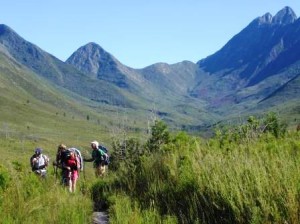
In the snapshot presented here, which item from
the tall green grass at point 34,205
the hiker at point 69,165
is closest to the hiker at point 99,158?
the hiker at point 69,165

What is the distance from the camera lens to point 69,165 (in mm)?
17359

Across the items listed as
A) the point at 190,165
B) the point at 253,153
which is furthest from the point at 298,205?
the point at 190,165

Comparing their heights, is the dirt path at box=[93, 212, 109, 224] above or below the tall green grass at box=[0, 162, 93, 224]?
below

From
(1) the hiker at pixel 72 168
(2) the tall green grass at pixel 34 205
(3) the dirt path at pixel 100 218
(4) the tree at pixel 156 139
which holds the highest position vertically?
(4) the tree at pixel 156 139

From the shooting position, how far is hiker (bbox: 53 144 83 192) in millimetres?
16750

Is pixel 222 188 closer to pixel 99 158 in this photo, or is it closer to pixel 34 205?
pixel 34 205

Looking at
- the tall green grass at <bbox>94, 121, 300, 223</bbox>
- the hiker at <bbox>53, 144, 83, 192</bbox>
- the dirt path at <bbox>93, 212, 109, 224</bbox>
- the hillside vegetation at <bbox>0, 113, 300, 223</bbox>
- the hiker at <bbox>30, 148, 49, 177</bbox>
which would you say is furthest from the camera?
the hiker at <bbox>30, 148, 49, 177</bbox>

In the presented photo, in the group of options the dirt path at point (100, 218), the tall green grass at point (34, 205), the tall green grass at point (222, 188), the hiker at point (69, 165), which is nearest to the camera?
the tall green grass at point (222, 188)

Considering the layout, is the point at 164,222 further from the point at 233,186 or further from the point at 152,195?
the point at 152,195

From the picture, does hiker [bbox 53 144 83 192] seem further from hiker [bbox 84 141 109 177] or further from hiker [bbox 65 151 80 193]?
hiker [bbox 84 141 109 177]

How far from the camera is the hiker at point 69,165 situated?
16750mm

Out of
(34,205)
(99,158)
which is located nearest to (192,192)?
(34,205)

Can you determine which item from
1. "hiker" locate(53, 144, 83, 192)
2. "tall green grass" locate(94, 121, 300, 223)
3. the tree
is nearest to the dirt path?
"tall green grass" locate(94, 121, 300, 223)

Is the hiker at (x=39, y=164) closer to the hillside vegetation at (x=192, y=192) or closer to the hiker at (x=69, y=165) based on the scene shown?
the hiker at (x=69, y=165)
